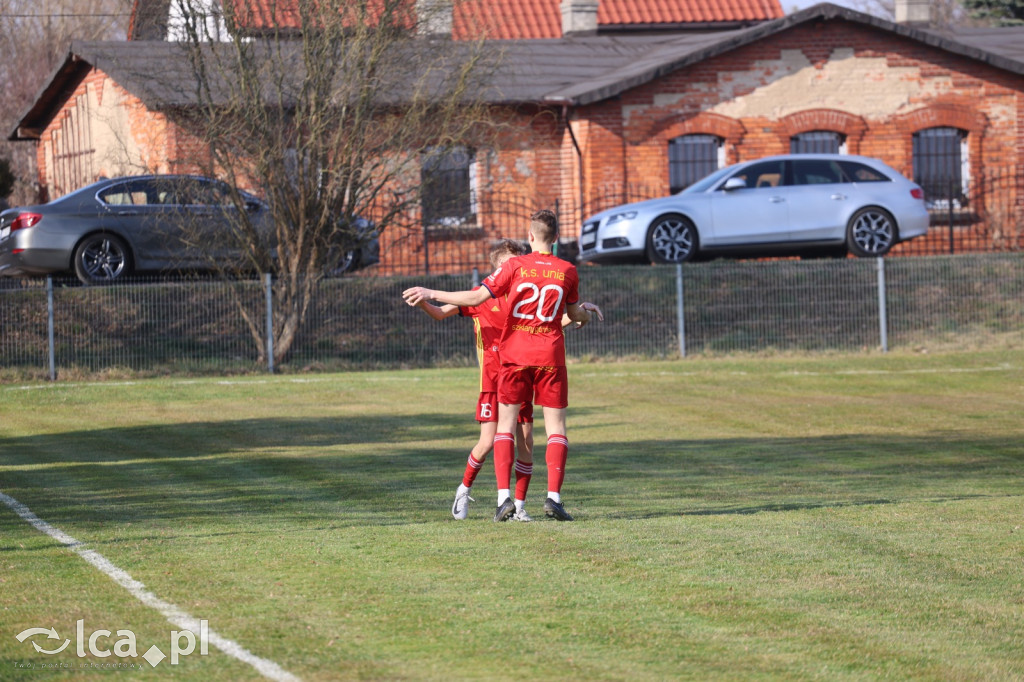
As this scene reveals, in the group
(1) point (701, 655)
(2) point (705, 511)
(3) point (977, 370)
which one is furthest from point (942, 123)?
(1) point (701, 655)

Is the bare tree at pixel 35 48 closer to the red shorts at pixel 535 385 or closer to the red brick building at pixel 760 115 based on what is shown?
the red brick building at pixel 760 115

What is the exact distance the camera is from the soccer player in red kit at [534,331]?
8383 millimetres

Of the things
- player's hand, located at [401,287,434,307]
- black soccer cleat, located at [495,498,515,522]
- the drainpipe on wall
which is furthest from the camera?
the drainpipe on wall

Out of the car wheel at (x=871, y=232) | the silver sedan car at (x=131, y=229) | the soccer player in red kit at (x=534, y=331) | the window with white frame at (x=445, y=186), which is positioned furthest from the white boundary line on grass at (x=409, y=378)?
the soccer player in red kit at (x=534, y=331)

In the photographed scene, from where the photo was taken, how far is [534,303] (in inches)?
332

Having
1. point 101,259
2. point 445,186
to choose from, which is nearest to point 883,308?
point 445,186

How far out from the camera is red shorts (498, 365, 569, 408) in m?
8.51

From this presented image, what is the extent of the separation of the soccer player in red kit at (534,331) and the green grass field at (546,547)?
49cm

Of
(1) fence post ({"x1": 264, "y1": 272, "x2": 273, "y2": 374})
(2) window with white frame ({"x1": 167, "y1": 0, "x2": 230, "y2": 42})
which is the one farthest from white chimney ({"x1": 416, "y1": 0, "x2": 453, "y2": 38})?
(1) fence post ({"x1": 264, "y1": 272, "x2": 273, "y2": 374})

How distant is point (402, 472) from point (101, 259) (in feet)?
39.0

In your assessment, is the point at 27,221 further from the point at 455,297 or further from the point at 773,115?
the point at 773,115

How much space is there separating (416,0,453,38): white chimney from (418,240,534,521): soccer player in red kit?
12.9 meters

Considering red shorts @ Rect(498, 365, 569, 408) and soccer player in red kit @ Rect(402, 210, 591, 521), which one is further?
red shorts @ Rect(498, 365, 569, 408)

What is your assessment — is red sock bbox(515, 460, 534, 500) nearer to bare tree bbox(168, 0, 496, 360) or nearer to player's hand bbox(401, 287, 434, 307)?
player's hand bbox(401, 287, 434, 307)
